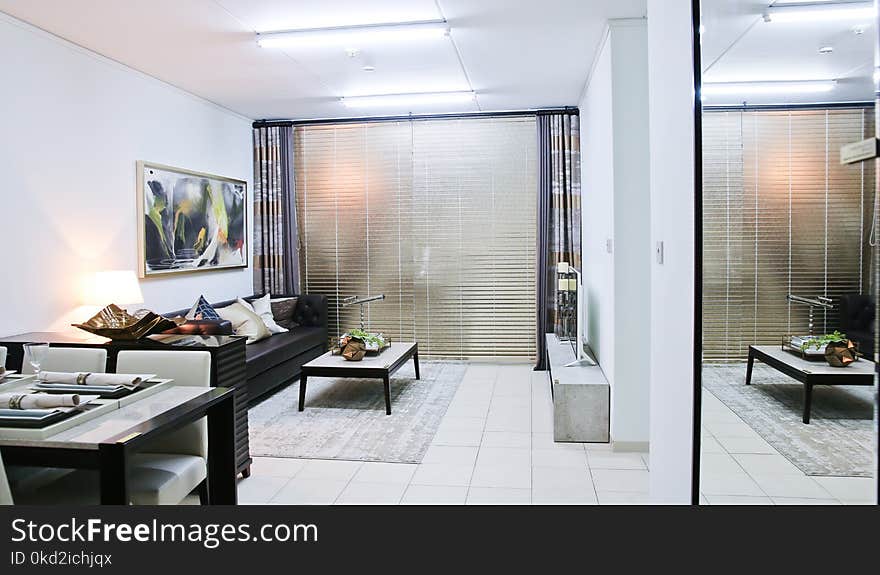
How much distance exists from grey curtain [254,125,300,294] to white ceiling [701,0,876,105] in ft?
19.5

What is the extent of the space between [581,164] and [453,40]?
8.43 ft

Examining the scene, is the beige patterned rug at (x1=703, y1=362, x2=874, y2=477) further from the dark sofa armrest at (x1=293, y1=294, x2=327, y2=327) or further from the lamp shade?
the dark sofa armrest at (x1=293, y1=294, x2=327, y2=327)

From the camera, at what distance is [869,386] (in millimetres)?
1167

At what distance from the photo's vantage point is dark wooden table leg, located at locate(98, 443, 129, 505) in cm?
199

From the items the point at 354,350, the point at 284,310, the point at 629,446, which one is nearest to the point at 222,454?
the point at 629,446

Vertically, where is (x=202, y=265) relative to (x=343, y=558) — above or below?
above

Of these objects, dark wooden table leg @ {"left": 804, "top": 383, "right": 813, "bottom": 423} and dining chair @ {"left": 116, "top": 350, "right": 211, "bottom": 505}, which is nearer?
dark wooden table leg @ {"left": 804, "top": 383, "right": 813, "bottom": 423}

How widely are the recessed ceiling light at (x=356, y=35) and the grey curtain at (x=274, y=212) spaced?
9.30ft

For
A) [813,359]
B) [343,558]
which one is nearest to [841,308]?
[813,359]

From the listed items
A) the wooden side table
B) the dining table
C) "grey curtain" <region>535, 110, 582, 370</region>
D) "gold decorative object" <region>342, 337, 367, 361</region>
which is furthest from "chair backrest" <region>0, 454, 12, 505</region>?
"grey curtain" <region>535, 110, 582, 370</region>

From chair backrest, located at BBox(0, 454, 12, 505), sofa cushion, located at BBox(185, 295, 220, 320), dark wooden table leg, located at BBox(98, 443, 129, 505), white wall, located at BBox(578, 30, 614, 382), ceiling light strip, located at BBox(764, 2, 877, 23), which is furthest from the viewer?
sofa cushion, located at BBox(185, 295, 220, 320)

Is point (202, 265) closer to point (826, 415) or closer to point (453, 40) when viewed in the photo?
point (453, 40)

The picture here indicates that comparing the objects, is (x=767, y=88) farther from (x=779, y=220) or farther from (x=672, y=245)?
(x=672, y=245)

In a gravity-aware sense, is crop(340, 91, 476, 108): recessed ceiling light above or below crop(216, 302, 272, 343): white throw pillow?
above
